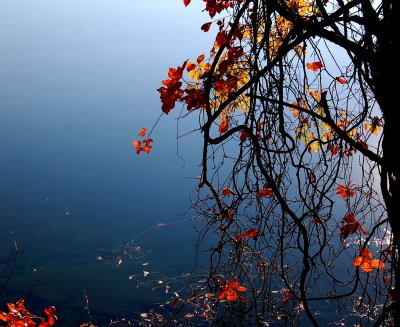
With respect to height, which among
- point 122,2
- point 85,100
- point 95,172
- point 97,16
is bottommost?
point 95,172

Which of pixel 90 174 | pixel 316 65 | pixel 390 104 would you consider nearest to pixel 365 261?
pixel 390 104

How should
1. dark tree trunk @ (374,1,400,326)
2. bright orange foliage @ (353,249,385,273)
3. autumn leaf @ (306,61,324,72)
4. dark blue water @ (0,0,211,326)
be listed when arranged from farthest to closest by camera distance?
dark blue water @ (0,0,211,326)
autumn leaf @ (306,61,324,72)
bright orange foliage @ (353,249,385,273)
dark tree trunk @ (374,1,400,326)

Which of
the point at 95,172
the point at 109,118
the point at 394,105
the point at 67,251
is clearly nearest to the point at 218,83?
the point at 394,105

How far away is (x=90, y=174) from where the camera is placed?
8391mm

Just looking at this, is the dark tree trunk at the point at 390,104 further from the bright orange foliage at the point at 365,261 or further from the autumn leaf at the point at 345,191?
the autumn leaf at the point at 345,191

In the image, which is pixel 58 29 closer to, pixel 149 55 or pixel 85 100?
pixel 149 55

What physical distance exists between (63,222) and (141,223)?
101cm

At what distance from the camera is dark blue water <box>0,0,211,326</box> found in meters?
5.71

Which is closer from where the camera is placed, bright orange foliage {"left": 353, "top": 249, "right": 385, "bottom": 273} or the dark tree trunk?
the dark tree trunk

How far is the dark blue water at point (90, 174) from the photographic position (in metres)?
5.71

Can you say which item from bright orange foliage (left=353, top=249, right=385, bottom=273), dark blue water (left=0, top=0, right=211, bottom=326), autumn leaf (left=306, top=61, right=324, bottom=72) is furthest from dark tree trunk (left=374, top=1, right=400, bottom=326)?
dark blue water (left=0, top=0, right=211, bottom=326)

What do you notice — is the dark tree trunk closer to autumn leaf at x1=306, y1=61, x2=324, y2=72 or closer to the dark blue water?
autumn leaf at x1=306, y1=61, x2=324, y2=72

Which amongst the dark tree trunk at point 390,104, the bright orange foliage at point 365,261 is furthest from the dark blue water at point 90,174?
the dark tree trunk at point 390,104

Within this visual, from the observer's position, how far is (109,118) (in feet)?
34.6
